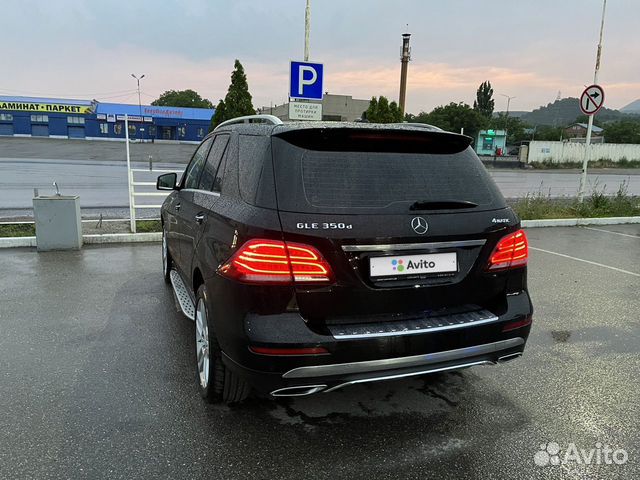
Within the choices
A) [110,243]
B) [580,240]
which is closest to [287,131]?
[110,243]

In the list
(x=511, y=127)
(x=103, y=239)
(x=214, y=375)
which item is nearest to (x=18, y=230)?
(x=103, y=239)

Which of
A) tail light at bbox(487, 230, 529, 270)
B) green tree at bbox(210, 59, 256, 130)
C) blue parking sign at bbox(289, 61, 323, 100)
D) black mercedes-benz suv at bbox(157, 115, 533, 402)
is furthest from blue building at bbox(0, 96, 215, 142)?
tail light at bbox(487, 230, 529, 270)

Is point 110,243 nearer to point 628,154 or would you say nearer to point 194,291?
point 194,291

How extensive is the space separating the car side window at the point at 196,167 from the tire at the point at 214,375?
1.40m

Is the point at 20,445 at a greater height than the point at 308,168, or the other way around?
the point at 308,168

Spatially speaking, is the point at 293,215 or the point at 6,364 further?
the point at 6,364

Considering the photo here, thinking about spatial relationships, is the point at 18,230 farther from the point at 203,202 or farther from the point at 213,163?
the point at 203,202

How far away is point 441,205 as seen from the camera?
A: 2.79m

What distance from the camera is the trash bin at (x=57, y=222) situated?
24.0 feet

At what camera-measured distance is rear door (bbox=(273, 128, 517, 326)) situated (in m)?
2.54

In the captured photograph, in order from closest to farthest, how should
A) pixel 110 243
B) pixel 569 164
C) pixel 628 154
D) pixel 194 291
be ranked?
pixel 194 291, pixel 110 243, pixel 569 164, pixel 628 154

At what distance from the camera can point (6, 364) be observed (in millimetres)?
3699

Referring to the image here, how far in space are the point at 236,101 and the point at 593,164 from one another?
43069mm

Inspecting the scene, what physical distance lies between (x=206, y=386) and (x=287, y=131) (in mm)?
1730
